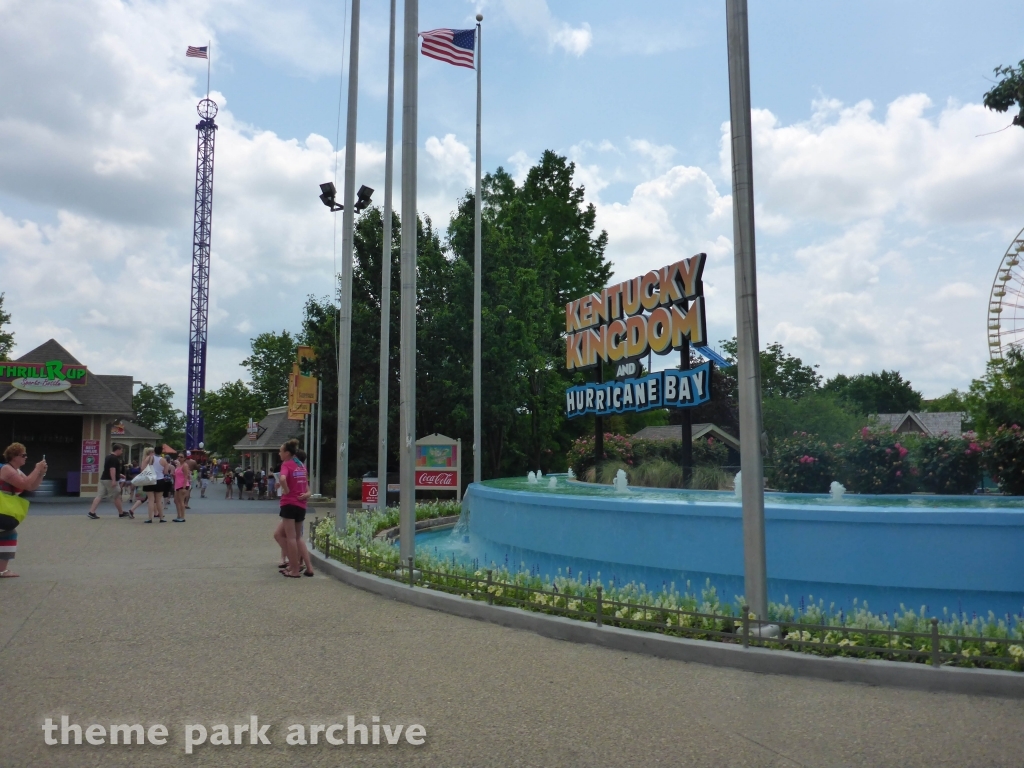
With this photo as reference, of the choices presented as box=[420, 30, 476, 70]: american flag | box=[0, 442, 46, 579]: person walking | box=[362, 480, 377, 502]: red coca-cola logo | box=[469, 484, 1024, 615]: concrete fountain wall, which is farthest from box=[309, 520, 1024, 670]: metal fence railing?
box=[362, 480, 377, 502]: red coca-cola logo

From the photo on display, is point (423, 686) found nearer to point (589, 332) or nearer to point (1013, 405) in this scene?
point (589, 332)

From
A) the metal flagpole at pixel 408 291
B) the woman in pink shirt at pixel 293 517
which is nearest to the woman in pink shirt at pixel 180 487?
the woman in pink shirt at pixel 293 517

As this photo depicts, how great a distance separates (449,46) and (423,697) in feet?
59.6

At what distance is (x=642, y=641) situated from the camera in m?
8.17

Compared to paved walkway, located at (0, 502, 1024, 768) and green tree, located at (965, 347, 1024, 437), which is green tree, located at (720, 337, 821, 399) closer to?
green tree, located at (965, 347, 1024, 437)

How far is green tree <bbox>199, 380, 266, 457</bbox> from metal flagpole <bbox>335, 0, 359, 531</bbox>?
244 feet

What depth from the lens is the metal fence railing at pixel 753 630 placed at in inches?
279

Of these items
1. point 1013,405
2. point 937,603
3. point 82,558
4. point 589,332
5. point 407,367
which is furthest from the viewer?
point 1013,405

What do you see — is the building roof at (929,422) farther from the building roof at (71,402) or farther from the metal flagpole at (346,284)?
the metal flagpole at (346,284)

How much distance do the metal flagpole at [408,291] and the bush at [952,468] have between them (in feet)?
39.0

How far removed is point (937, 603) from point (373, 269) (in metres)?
33.5

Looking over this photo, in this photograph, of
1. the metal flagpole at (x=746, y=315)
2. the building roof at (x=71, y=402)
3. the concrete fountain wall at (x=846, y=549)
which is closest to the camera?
the metal flagpole at (x=746, y=315)

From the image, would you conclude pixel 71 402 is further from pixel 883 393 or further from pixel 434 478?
pixel 883 393

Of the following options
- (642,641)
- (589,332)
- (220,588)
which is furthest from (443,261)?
(642,641)
